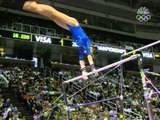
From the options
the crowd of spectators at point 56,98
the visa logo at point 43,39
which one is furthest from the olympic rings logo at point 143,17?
the visa logo at point 43,39

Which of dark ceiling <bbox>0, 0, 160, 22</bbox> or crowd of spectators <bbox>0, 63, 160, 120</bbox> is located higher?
dark ceiling <bbox>0, 0, 160, 22</bbox>

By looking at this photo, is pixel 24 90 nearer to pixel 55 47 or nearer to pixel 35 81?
pixel 35 81

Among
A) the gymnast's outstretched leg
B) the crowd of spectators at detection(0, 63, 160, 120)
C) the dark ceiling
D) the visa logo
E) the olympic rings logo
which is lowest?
the crowd of spectators at detection(0, 63, 160, 120)

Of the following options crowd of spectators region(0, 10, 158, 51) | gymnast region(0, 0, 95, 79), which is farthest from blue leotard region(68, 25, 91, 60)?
crowd of spectators region(0, 10, 158, 51)

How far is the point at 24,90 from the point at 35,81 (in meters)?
1.85

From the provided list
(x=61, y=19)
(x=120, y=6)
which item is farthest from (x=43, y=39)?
(x=61, y=19)

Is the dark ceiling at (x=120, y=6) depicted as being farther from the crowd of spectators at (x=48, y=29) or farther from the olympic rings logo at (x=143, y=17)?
the crowd of spectators at (x=48, y=29)

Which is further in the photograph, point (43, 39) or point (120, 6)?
point (120, 6)

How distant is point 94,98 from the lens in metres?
16.8

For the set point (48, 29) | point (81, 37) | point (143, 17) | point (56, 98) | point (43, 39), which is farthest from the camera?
point (143, 17)

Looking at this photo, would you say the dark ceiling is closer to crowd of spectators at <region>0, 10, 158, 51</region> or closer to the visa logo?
crowd of spectators at <region>0, 10, 158, 51</region>

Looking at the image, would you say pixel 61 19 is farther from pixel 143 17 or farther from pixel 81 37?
pixel 143 17

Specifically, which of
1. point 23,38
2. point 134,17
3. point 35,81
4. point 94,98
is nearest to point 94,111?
point 94,98

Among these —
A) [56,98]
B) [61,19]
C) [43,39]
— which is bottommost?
[56,98]
